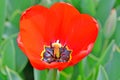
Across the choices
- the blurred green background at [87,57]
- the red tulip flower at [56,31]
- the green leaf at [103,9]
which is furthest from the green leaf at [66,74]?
the green leaf at [103,9]

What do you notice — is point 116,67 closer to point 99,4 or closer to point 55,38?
point 55,38

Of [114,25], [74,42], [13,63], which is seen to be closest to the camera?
[74,42]

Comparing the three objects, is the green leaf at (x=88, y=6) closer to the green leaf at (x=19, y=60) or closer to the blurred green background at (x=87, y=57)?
Answer: the blurred green background at (x=87, y=57)

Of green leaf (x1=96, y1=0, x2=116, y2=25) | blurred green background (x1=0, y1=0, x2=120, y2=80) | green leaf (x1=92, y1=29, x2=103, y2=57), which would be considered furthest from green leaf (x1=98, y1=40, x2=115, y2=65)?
green leaf (x1=96, y1=0, x2=116, y2=25)

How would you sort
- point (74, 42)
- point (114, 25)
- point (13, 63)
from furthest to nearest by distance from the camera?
point (114, 25) → point (13, 63) → point (74, 42)

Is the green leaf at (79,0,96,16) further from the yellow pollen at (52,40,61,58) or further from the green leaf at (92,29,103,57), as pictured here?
the yellow pollen at (52,40,61,58)

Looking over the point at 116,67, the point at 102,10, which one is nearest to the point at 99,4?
the point at 102,10
